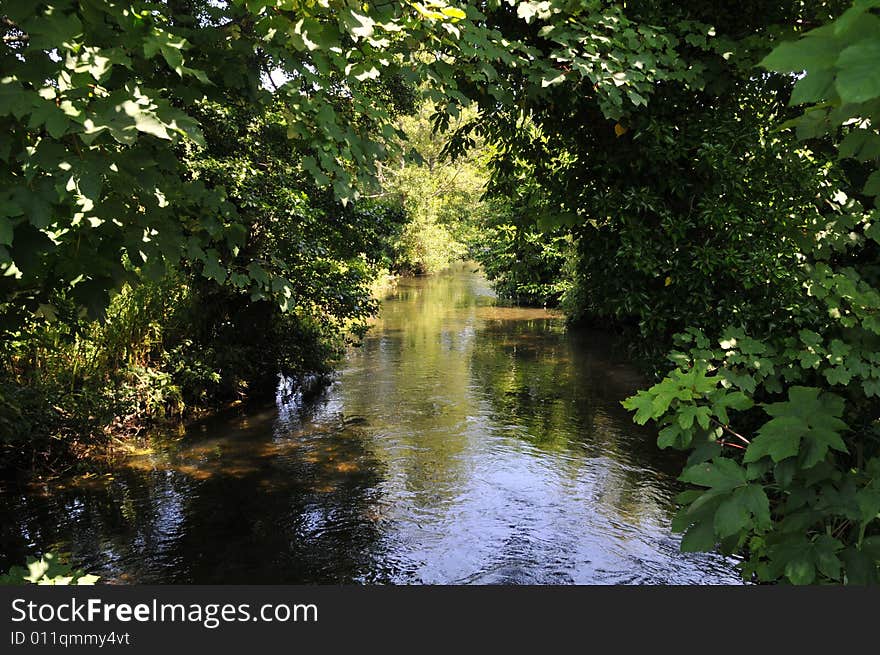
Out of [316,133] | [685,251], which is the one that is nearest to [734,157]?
[685,251]

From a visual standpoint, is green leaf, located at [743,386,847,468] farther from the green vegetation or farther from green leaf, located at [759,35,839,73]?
green leaf, located at [759,35,839,73]

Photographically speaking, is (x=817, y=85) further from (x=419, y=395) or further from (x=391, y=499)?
(x=419, y=395)

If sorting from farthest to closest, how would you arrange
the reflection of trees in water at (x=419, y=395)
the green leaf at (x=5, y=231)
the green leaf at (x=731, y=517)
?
the reflection of trees in water at (x=419, y=395) → the green leaf at (x=731, y=517) → the green leaf at (x=5, y=231)

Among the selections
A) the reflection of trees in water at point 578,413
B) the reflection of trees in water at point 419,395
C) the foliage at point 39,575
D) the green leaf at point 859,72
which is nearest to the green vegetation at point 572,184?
the green leaf at point 859,72

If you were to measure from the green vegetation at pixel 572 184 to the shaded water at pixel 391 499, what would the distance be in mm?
932

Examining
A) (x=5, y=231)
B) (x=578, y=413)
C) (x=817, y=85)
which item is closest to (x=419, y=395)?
(x=578, y=413)

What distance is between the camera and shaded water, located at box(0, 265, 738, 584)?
5875mm

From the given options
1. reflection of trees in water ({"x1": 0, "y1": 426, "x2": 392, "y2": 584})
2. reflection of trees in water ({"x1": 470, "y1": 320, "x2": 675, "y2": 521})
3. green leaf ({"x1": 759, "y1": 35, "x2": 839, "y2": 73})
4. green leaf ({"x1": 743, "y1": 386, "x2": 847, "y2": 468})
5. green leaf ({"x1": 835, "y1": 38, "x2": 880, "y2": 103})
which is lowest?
reflection of trees in water ({"x1": 0, "y1": 426, "x2": 392, "y2": 584})

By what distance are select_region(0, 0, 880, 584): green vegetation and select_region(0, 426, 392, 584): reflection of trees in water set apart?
92cm

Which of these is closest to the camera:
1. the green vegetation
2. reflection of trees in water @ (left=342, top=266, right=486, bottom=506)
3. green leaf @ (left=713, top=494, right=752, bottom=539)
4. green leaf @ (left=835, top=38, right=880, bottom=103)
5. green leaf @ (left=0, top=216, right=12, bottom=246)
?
green leaf @ (left=835, top=38, right=880, bottom=103)

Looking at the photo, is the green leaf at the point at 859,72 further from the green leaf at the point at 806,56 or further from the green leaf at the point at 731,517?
the green leaf at the point at 731,517

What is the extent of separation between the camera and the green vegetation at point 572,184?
85.2 inches

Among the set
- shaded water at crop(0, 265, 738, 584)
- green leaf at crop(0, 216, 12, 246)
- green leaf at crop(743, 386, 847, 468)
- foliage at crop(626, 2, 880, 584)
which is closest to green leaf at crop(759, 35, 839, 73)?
foliage at crop(626, 2, 880, 584)

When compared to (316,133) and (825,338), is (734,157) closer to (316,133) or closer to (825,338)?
(825,338)
